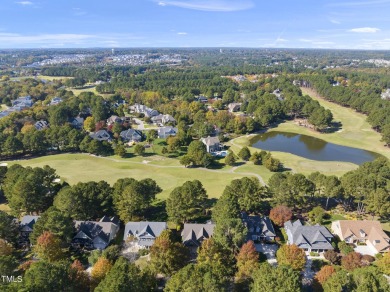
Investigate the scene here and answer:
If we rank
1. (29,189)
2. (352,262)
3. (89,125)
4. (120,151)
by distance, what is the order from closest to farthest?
(352,262) < (29,189) < (120,151) < (89,125)

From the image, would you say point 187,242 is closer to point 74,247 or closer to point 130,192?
point 130,192

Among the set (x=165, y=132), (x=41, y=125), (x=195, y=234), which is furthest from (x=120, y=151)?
(x=41, y=125)

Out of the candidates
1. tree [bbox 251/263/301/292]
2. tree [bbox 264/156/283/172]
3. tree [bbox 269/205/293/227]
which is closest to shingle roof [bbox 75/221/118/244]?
tree [bbox 251/263/301/292]

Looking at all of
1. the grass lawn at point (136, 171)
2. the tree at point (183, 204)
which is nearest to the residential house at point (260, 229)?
the tree at point (183, 204)

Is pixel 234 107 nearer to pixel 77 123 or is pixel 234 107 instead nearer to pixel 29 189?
pixel 77 123

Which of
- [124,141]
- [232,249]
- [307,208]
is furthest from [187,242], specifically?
[124,141]
